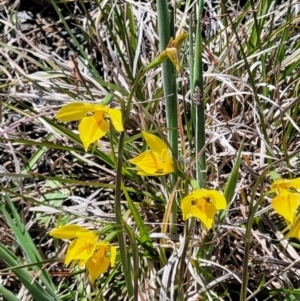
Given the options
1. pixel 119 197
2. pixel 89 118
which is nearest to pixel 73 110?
pixel 89 118

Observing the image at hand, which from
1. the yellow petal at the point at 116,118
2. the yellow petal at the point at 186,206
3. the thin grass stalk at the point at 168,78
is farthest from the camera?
the thin grass stalk at the point at 168,78

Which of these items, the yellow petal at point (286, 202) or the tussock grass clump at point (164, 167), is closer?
the yellow petal at point (286, 202)

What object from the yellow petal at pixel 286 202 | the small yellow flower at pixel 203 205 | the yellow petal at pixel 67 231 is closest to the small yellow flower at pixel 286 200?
the yellow petal at pixel 286 202

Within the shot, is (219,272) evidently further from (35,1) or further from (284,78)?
(35,1)

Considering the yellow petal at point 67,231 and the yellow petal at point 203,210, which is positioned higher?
the yellow petal at point 67,231

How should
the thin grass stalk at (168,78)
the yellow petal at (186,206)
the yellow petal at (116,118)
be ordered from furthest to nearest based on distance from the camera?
1. the thin grass stalk at (168,78)
2. the yellow petal at (186,206)
3. the yellow petal at (116,118)

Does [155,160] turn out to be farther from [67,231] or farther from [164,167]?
[67,231]

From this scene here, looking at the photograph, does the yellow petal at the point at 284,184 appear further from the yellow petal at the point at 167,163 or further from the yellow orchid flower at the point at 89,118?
the yellow orchid flower at the point at 89,118
